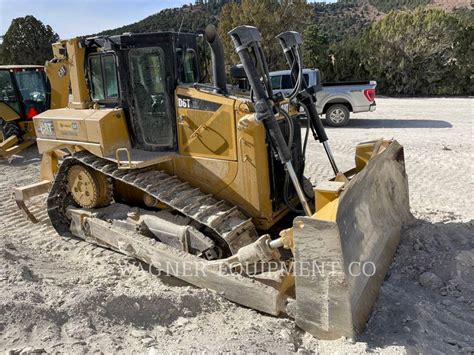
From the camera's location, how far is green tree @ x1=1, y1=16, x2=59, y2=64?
81.3ft

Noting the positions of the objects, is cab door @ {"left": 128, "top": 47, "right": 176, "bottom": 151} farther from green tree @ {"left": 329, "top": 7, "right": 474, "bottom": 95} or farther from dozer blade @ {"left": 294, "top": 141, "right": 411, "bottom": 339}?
→ green tree @ {"left": 329, "top": 7, "right": 474, "bottom": 95}

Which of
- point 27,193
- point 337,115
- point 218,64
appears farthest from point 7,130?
point 337,115

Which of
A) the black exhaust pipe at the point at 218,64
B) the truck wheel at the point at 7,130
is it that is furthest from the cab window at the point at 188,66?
the truck wheel at the point at 7,130

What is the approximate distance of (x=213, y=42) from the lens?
4.39 meters

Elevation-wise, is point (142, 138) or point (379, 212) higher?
point (142, 138)

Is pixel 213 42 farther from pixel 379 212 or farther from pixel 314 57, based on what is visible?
pixel 314 57

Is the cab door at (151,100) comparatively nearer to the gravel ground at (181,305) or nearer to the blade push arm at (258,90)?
the blade push arm at (258,90)

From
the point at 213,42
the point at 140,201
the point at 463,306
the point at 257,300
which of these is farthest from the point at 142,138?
the point at 463,306

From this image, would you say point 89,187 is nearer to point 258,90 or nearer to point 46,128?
point 46,128

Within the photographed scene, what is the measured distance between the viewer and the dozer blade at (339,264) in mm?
3084

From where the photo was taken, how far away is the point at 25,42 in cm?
2498

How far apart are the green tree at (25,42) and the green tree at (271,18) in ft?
34.7

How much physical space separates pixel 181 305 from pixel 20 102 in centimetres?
966

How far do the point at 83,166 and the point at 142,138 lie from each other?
86cm
